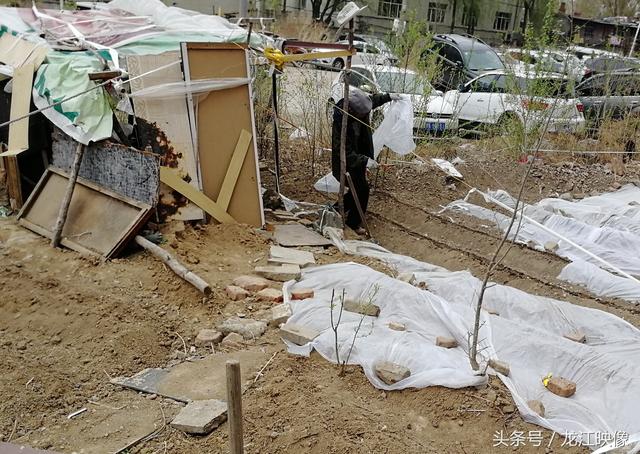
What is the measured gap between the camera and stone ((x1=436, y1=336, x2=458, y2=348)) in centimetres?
353

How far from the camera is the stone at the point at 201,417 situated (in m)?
2.84

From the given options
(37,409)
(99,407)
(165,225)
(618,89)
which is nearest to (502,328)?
(99,407)

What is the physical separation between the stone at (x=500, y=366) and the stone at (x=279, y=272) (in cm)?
183

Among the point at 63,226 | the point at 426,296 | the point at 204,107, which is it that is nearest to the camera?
the point at 426,296

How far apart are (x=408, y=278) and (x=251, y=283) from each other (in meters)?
1.23

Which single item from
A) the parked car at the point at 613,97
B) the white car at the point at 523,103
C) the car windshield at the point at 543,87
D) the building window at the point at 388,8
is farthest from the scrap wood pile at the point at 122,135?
the building window at the point at 388,8

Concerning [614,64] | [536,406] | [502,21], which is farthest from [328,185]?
[502,21]

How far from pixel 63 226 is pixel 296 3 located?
106 ft

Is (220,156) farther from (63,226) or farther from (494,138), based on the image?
(494,138)

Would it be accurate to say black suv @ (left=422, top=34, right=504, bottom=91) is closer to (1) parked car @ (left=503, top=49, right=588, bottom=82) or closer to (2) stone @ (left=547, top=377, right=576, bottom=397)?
(1) parked car @ (left=503, top=49, right=588, bottom=82)

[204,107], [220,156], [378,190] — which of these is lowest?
[378,190]

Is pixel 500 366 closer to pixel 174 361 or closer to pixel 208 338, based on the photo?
pixel 208 338

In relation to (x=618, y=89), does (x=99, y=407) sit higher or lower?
lower

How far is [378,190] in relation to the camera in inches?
298
